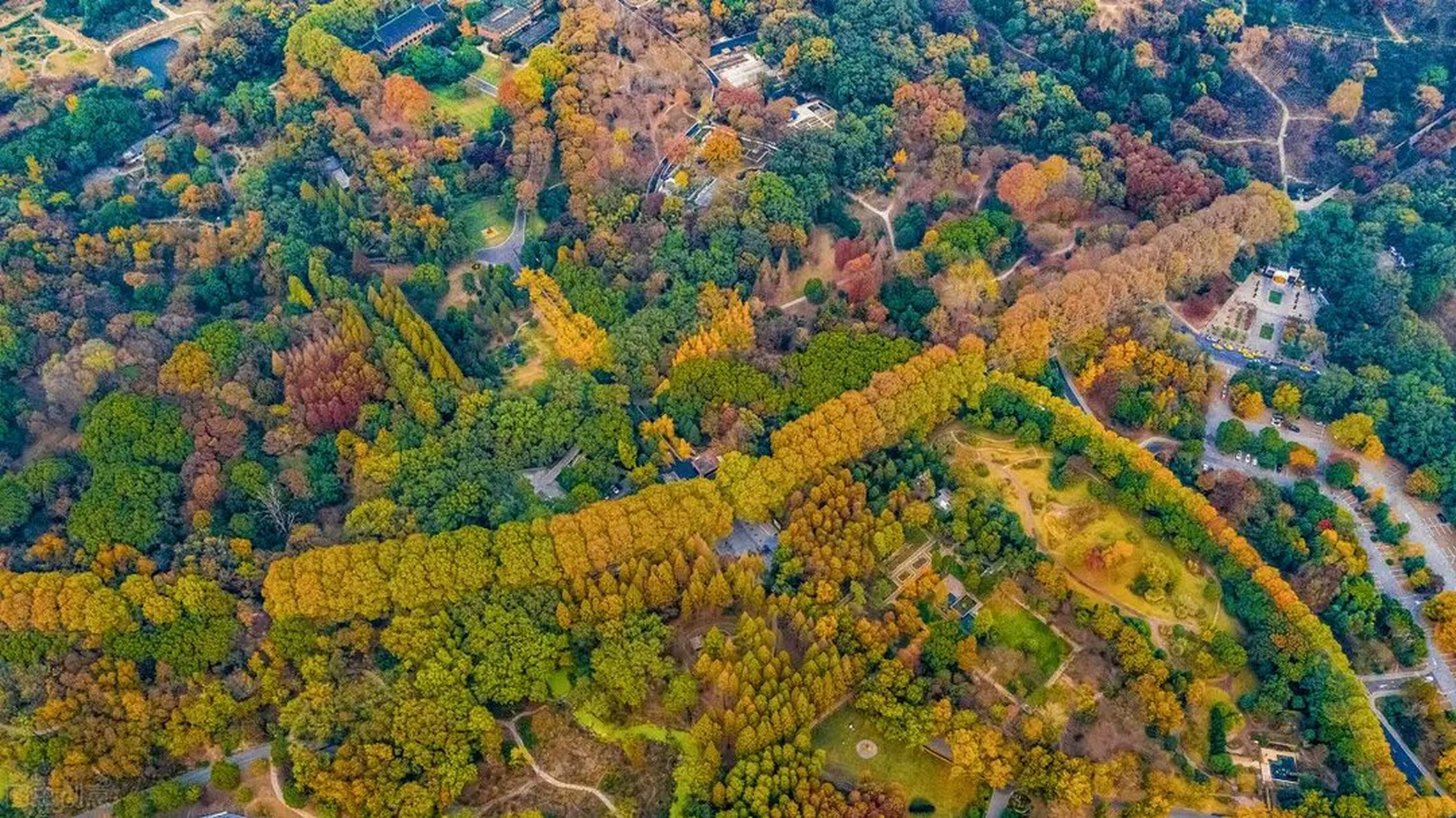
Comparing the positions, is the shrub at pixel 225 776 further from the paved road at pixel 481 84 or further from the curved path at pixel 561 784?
the paved road at pixel 481 84

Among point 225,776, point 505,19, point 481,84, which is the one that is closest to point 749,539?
point 225,776

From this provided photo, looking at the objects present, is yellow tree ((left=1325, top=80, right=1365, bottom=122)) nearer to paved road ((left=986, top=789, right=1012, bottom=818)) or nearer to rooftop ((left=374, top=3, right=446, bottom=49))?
paved road ((left=986, top=789, right=1012, bottom=818))

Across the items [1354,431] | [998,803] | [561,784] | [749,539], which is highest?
[1354,431]

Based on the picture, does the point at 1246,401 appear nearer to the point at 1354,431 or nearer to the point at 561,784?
the point at 1354,431

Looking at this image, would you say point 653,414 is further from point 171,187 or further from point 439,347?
point 171,187

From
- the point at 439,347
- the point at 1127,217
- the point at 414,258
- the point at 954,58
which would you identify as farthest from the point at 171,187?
the point at 1127,217

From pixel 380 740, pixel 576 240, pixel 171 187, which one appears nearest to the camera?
pixel 380 740

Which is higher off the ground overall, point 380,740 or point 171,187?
point 171,187
